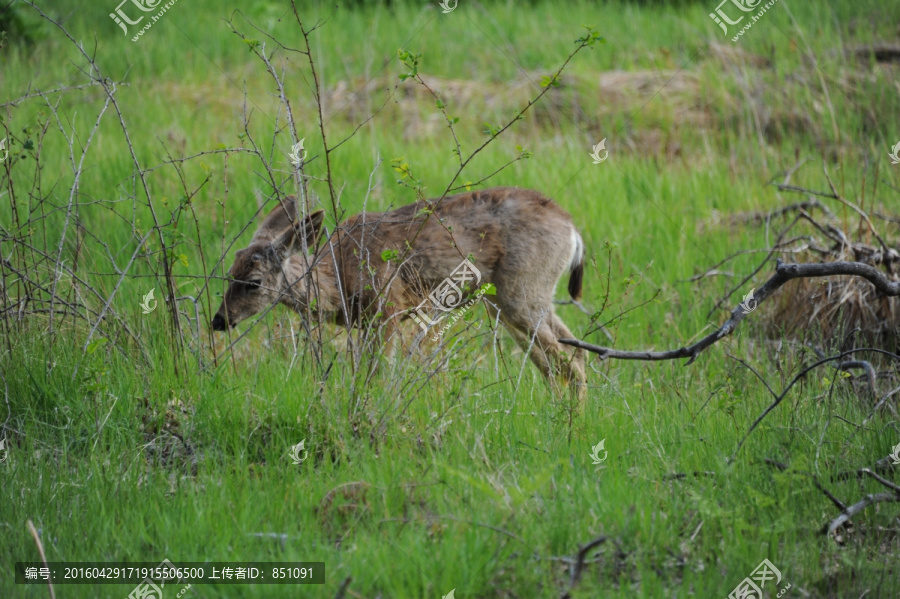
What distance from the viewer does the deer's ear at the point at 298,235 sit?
5.18 metres

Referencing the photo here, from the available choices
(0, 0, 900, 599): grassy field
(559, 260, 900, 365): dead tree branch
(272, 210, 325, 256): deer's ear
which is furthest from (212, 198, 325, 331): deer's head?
(559, 260, 900, 365): dead tree branch

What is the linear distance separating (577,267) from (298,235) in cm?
211

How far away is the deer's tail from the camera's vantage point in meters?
6.28

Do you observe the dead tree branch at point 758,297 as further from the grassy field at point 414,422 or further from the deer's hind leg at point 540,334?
the deer's hind leg at point 540,334

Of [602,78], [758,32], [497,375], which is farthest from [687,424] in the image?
[758,32]

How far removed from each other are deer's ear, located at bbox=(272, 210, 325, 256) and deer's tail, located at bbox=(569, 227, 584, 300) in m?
1.90

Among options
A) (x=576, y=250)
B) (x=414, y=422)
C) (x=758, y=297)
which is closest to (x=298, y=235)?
(x=414, y=422)

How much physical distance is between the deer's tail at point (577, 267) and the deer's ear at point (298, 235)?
6.22 feet

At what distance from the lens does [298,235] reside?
5.42 metres

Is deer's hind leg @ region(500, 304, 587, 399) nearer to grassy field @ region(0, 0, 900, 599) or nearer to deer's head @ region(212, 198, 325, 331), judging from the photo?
grassy field @ region(0, 0, 900, 599)

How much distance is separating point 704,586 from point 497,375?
1.99 m

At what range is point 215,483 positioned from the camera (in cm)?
370

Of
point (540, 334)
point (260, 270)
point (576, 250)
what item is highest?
point (260, 270)

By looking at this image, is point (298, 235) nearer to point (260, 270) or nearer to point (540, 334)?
point (260, 270)
